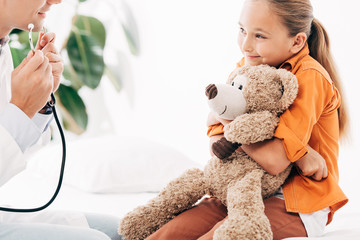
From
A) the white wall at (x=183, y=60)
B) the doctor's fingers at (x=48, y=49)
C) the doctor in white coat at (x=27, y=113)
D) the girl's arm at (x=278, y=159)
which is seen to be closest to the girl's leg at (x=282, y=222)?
the girl's arm at (x=278, y=159)

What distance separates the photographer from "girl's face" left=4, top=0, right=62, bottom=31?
1150mm

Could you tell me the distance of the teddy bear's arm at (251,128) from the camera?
1.10m

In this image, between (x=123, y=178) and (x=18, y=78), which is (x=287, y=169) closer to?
(x=18, y=78)

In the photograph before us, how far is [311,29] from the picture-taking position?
50.7 inches

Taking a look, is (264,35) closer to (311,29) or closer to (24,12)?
(311,29)

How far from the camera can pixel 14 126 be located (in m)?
0.99

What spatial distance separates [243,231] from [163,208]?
313mm

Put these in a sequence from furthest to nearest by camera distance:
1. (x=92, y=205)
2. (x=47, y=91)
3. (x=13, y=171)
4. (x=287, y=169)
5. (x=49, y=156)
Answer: (x=49, y=156) < (x=92, y=205) < (x=287, y=169) < (x=47, y=91) < (x=13, y=171)

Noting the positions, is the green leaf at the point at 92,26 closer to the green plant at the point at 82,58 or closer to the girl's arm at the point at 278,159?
the green plant at the point at 82,58

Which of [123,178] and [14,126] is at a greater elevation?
[14,126]

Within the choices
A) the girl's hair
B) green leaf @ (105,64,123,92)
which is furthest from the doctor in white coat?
green leaf @ (105,64,123,92)

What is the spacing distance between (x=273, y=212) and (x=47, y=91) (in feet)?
2.23

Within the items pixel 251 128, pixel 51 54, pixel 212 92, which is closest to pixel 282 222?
pixel 251 128

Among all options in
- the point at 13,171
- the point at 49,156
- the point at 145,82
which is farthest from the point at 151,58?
the point at 13,171
